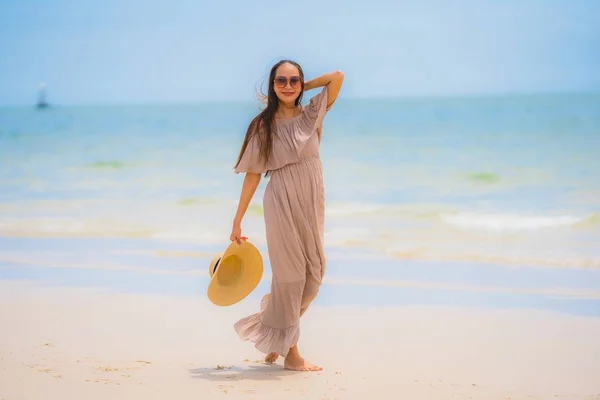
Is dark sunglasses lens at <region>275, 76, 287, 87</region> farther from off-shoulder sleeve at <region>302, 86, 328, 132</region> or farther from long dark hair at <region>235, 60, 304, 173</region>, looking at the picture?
off-shoulder sleeve at <region>302, 86, 328, 132</region>

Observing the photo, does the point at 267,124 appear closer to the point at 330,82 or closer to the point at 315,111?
the point at 315,111

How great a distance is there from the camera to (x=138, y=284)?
6.48m

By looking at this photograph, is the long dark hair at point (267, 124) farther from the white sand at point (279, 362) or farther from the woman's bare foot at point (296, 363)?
the white sand at point (279, 362)

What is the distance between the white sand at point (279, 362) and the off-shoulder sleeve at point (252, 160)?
94 centimetres

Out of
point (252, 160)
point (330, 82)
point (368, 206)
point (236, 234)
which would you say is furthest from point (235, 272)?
point (368, 206)

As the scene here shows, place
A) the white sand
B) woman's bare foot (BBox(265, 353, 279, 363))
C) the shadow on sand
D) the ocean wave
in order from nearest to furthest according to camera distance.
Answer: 1. the white sand
2. the shadow on sand
3. woman's bare foot (BBox(265, 353, 279, 363))
4. the ocean wave

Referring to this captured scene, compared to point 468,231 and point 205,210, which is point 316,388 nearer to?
point 468,231

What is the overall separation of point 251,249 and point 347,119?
58.1 feet

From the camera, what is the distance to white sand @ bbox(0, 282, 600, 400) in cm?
402

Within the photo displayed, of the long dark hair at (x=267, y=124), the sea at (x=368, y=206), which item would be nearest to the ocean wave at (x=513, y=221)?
the sea at (x=368, y=206)

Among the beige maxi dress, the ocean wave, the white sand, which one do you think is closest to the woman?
the beige maxi dress

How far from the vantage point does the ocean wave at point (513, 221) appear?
916 centimetres

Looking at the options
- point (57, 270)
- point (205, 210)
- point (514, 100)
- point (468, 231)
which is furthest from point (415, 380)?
point (514, 100)

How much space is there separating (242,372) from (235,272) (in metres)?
0.50
